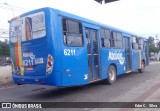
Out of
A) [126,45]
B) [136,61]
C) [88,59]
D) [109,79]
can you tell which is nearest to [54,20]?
[88,59]

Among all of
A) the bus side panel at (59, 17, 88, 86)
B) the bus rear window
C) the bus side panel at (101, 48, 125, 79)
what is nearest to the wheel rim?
the bus side panel at (101, 48, 125, 79)

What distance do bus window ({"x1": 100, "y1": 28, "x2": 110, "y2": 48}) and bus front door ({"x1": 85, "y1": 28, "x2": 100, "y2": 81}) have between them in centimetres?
68

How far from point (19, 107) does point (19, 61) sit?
7.64 ft

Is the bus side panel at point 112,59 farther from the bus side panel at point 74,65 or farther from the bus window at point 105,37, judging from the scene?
the bus side panel at point 74,65

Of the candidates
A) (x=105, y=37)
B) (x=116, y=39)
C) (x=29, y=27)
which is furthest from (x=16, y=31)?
(x=116, y=39)

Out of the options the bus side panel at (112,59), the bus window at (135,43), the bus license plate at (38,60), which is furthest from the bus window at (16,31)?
the bus window at (135,43)

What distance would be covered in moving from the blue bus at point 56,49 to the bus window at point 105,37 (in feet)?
0.17

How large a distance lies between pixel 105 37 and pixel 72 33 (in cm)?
338

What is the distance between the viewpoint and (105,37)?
42.0ft

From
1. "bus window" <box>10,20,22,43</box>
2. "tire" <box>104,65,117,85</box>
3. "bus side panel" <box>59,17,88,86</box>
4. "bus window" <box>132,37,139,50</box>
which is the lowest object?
"tire" <box>104,65,117,85</box>

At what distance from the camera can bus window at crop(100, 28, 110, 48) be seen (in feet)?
40.8

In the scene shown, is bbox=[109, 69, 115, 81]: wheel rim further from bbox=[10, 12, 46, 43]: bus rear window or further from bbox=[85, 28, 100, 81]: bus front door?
bbox=[10, 12, 46, 43]: bus rear window

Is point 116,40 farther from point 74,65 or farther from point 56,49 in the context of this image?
point 56,49

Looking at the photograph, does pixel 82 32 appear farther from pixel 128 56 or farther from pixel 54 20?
pixel 128 56
